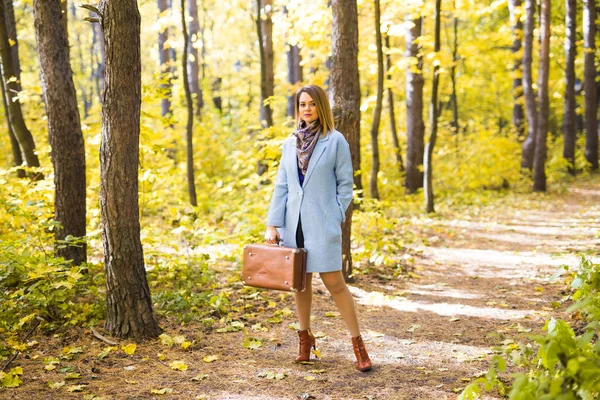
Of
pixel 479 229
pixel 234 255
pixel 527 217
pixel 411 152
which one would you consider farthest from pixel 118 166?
pixel 411 152

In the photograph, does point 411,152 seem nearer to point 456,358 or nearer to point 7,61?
point 7,61

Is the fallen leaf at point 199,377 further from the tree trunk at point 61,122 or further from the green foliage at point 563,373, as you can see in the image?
the tree trunk at point 61,122

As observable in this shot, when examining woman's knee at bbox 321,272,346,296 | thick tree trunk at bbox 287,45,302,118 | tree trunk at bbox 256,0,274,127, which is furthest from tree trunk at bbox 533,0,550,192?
woman's knee at bbox 321,272,346,296

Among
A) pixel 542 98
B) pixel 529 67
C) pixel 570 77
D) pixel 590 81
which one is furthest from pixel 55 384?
pixel 590 81

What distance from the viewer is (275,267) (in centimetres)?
386

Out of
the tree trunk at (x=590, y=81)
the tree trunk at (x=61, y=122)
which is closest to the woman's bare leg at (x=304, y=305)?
the tree trunk at (x=61, y=122)

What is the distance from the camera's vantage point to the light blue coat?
3.85m

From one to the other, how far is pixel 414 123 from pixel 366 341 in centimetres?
1059

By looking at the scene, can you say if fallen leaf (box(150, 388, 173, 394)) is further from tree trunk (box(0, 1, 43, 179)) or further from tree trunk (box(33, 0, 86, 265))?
tree trunk (box(0, 1, 43, 179))

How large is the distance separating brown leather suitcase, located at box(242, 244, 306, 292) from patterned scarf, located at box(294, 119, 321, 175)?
2.01ft

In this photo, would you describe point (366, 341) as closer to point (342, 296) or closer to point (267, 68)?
point (342, 296)

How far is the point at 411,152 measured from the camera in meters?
14.7

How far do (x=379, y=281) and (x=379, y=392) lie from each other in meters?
3.28

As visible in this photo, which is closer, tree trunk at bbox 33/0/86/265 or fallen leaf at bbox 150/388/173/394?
fallen leaf at bbox 150/388/173/394
